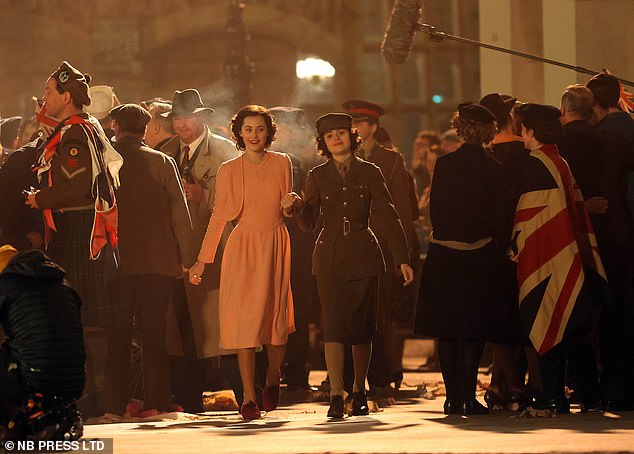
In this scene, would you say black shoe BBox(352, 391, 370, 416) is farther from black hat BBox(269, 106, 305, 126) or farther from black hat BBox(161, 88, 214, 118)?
black hat BBox(269, 106, 305, 126)

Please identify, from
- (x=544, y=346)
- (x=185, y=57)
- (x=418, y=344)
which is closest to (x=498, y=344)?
(x=544, y=346)

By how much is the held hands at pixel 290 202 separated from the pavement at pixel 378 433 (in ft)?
4.02

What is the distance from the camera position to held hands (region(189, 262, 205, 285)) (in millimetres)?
11172

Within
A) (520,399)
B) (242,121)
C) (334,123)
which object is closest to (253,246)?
(242,121)

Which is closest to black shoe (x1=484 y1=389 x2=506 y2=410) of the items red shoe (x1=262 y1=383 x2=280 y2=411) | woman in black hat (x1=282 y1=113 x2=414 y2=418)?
woman in black hat (x1=282 y1=113 x2=414 y2=418)

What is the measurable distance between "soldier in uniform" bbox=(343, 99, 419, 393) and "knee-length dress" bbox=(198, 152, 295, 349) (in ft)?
3.24

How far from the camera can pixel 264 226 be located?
1122cm

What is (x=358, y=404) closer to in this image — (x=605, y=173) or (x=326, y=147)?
(x=326, y=147)

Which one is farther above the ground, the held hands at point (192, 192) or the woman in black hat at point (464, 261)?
the held hands at point (192, 192)

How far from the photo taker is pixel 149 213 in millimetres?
→ 11250

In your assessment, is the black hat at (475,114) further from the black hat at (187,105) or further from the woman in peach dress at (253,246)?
the black hat at (187,105)

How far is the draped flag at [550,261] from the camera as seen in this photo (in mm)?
10406

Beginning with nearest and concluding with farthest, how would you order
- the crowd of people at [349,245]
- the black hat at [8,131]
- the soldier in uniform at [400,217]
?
the crowd of people at [349,245]
the soldier in uniform at [400,217]
the black hat at [8,131]

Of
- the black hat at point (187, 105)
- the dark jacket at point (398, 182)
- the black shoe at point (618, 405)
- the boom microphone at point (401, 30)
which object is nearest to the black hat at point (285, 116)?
the dark jacket at point (398, 182)
